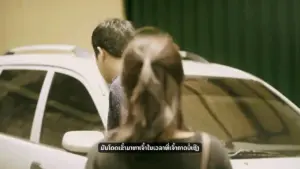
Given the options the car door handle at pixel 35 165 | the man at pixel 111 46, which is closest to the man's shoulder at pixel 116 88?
the man at pixel 111 46

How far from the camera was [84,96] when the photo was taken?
2297 millimetres

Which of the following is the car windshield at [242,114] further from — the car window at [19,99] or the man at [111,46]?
the car window at [19,99]

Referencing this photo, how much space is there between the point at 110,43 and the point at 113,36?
2 centimetres

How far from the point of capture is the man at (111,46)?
1.90 meters

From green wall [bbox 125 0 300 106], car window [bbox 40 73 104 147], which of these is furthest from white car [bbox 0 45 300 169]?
green wall [bbox 125 0 300 106]

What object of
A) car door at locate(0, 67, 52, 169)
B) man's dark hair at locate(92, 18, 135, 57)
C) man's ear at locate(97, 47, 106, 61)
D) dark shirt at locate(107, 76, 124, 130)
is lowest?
car door at locate(0, 67, 52, 169)

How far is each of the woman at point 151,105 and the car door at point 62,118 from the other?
51cm

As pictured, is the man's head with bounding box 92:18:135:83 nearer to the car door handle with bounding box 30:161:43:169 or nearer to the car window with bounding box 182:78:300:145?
the car window with bounding box 182:78:300:145

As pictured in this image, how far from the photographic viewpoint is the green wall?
3.21m

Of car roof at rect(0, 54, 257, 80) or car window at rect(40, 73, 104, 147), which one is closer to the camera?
car window at rect(40, 73, 104, 147)

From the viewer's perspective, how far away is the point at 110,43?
2.02 meters

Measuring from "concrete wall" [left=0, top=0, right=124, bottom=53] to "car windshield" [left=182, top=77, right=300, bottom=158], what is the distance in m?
1.43

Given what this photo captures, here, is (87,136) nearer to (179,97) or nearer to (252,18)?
(179,97)
